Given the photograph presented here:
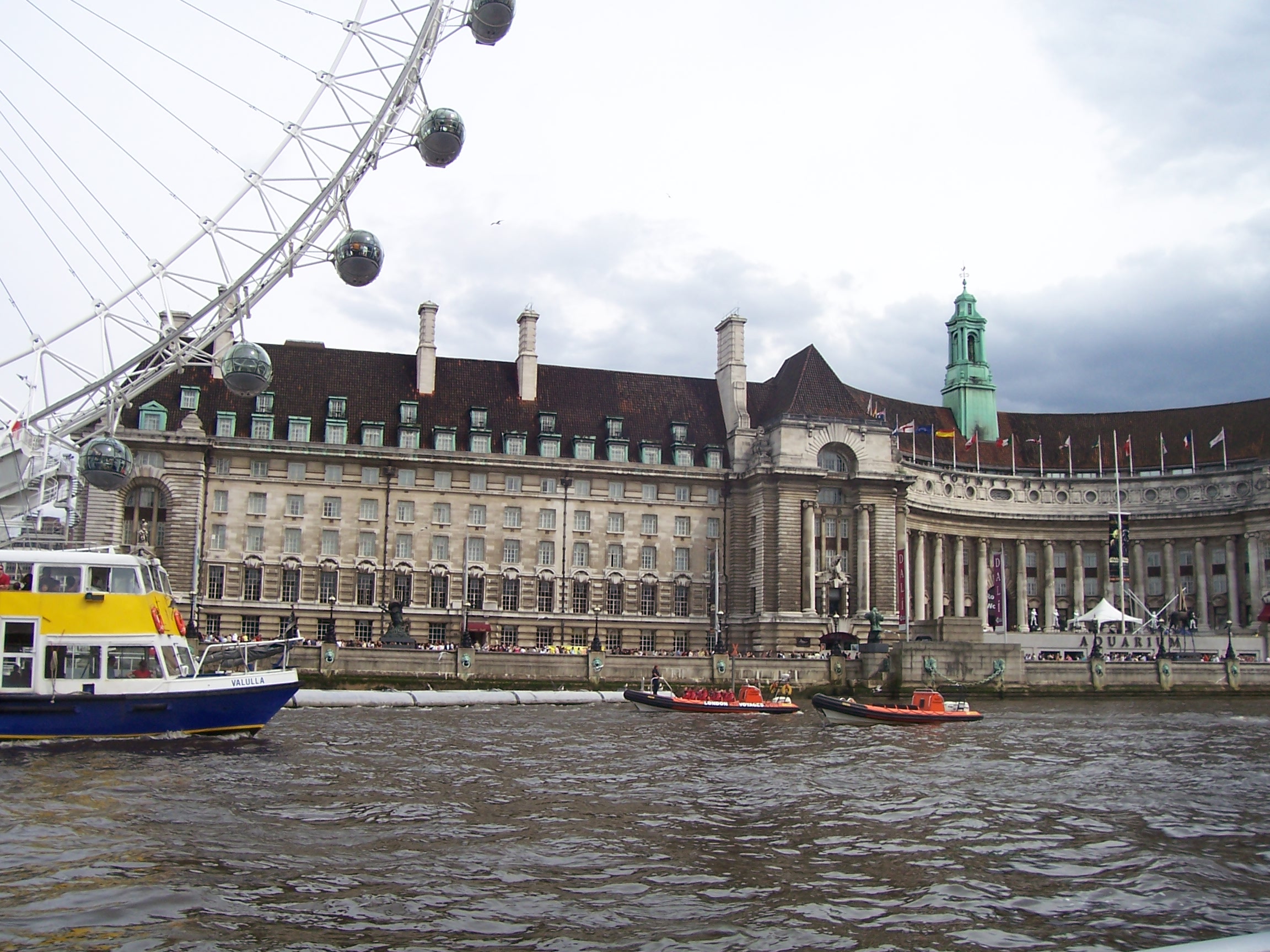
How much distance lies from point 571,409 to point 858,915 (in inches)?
2766

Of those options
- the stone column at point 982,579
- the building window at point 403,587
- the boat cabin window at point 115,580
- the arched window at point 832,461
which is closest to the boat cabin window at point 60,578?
the boat cabin window at point 115,580

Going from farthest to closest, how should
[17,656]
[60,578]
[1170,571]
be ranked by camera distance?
[1170,571] → [60,578] → [17,656]

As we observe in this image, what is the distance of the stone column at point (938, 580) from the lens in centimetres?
10156

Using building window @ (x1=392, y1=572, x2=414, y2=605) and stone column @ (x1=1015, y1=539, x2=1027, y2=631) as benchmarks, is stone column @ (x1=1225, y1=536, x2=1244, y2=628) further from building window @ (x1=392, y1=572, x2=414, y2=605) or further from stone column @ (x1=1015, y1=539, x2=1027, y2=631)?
building window @ (x1=392, y1=572, x2=414, y2=605)

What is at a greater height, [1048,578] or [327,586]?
[1048,578]

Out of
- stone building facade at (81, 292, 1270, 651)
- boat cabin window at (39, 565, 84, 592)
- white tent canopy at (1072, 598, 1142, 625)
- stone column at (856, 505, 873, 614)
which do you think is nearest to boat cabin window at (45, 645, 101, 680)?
boat cabin window at (39, 565, 84, 592)

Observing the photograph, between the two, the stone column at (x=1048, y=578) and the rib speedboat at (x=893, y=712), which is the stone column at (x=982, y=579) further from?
the rib speedboat at (x=893, y=712)

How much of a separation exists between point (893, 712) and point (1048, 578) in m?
66.1

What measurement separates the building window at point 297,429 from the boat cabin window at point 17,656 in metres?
46.3

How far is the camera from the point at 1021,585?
107 m

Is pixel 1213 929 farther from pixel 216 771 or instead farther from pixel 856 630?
pixel 856 630

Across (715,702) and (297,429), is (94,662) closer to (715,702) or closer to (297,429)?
(715,702)

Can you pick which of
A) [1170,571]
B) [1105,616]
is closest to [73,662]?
[1105,616]

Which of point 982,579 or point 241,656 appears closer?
point 241,656
